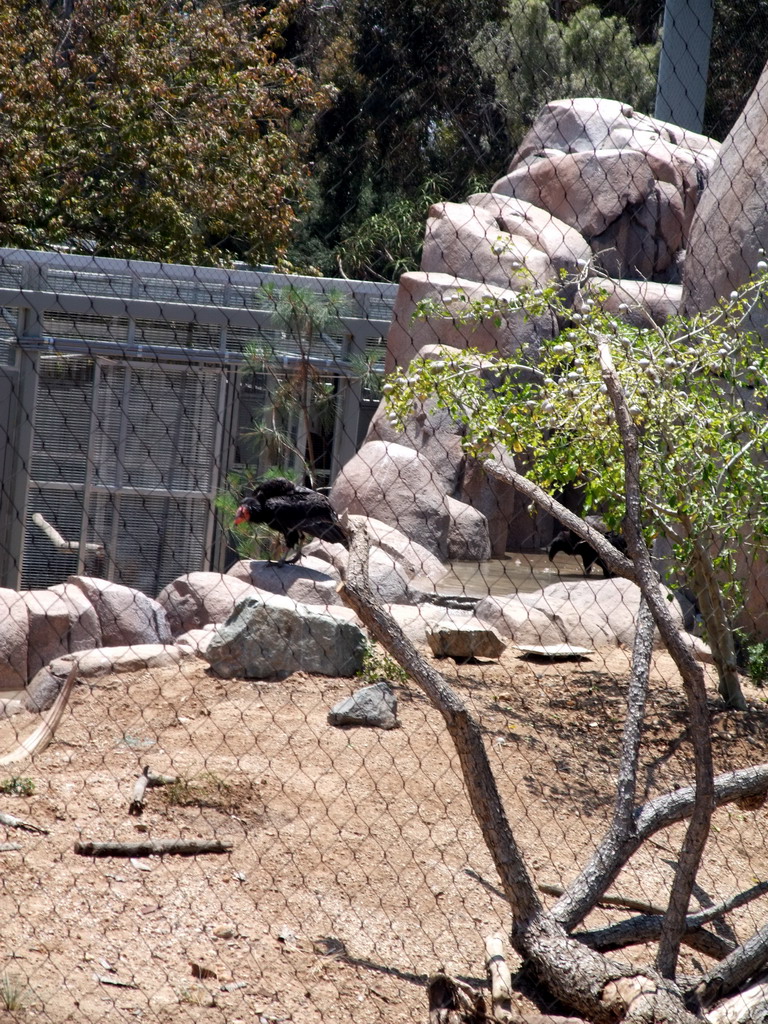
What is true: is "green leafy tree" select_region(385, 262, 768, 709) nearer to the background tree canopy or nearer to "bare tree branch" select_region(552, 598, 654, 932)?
"bare tree branch" select_region(552, 598, 654, 932)

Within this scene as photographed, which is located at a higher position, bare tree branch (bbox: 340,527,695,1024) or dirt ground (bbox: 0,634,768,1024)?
bare tree branch (bbox: 340,527,695,1024)

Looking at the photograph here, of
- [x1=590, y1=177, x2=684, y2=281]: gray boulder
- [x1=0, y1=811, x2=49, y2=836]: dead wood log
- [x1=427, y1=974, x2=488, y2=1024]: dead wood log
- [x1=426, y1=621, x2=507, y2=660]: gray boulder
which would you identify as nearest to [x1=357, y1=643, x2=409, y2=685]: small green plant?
[x1=426, y1=621, x2=507, y2=660]: gray boulder

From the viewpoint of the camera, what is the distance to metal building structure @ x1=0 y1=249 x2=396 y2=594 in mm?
7230

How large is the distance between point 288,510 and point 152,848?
9.83 feet

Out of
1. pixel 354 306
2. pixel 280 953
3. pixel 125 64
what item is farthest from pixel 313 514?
pixel 125 64

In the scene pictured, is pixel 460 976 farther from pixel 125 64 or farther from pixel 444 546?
pixel 125 64

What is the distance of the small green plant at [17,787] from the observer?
328 centimetres

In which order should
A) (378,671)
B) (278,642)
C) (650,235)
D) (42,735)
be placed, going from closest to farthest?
(42,735), (278,642), (378,671), (650,235)

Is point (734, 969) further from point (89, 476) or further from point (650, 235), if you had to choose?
point (650, 235)

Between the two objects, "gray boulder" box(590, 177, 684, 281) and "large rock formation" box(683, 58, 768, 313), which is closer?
"large rock formation" box(683, 58, 768, 313)

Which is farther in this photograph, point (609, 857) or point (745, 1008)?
point (609, 857)

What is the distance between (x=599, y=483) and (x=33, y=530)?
4.73 meters

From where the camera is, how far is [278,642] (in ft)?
13.9

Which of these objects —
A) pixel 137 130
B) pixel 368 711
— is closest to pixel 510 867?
pixel 368 711
